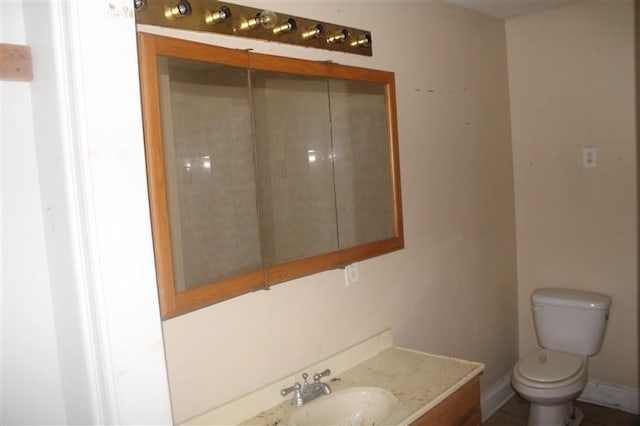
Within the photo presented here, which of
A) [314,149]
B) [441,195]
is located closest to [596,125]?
[441,195]

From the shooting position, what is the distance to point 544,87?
122 inches

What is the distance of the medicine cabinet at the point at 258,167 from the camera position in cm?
140

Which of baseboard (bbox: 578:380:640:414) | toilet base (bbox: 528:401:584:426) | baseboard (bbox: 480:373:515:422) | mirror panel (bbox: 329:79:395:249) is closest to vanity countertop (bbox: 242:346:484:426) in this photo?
mirror panel (bbox: 329:79:395:249)

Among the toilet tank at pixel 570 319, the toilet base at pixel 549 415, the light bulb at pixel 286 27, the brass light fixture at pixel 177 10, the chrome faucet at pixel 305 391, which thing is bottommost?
the toilet base at pixel 549 415

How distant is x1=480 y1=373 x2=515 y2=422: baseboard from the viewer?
2.96 m

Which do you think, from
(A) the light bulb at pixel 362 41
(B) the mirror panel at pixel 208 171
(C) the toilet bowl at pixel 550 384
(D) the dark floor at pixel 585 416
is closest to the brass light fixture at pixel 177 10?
(B) the mirror panel at pixel 208 171

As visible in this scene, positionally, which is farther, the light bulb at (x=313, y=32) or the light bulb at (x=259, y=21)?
the light bulb at (x=313, y=32)

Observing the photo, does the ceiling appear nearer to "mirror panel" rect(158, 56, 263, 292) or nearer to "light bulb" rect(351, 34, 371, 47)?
"light bulb" rect(351, 34, 371, 47)

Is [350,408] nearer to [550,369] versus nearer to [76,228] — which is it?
[76,228]

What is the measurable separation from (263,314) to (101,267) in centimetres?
97

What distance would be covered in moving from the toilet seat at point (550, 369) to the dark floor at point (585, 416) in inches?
16.4

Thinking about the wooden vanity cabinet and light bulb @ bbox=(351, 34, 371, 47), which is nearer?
the wooden vanity cabinet

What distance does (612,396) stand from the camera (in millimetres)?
3023

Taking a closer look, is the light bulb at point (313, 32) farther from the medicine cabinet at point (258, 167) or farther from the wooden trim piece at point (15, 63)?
the wooden trim piece at point (15, 63)
